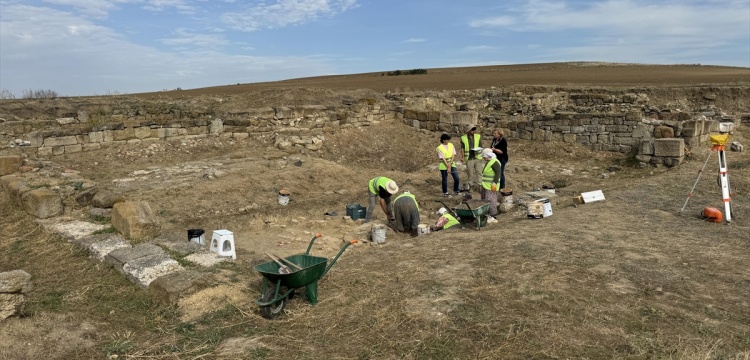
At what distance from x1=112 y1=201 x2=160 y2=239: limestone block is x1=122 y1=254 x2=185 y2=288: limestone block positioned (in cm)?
104

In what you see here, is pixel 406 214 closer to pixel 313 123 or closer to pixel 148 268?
pixel 148 268

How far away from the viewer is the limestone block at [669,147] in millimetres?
12148

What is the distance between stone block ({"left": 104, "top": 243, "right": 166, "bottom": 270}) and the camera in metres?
5.83

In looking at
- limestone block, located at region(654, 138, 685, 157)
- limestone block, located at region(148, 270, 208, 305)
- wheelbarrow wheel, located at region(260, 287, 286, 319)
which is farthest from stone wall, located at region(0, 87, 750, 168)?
wheelbarrow wheel, located at region(260, 287, 286, 319)

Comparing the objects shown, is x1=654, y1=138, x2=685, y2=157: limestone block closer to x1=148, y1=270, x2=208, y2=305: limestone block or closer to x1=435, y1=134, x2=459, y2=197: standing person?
x1=435, y1=134, x2=459, y2=197: standing person

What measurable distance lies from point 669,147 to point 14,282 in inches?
504

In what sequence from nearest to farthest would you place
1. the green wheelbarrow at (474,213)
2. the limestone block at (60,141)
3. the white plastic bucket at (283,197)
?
the green wheelbarrow at (474,213) < the white plastic bucket at (283,197) < the limestone block at (60,141)

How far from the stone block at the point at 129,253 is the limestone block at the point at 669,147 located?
11329 millimetres

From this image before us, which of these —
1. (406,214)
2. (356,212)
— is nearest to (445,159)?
(356,212)

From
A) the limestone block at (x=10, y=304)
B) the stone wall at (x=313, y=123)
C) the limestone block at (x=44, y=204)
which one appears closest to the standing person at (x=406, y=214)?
the limestone block at (x=44, y=204)

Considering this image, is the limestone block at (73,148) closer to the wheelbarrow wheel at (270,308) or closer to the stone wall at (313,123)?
the stone wall at (313,123)

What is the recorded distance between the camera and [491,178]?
9008 mm

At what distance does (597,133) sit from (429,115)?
5297 millimetres

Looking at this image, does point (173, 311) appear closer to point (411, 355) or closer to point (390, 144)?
point (411, 355)
